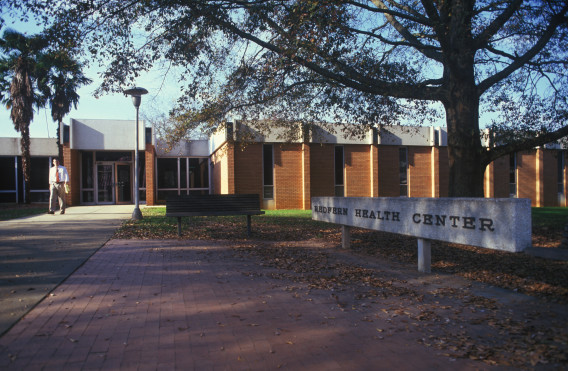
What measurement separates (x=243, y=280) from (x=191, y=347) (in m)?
2.34

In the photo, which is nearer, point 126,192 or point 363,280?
point 363,280

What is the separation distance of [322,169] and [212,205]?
13687mm

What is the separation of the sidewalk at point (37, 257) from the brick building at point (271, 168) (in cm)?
1112

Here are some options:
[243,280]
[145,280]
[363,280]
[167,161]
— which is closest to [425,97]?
[363,280]

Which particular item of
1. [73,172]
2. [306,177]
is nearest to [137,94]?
[306,177]

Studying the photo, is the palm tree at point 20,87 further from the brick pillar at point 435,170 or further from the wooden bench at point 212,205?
the brick pillar at point 435,170

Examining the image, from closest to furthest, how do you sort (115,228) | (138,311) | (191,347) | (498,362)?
(498,362), (191,347), (138,311), (115,228)

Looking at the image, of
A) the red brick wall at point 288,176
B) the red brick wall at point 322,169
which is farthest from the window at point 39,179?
the red brick wall at point 322,169

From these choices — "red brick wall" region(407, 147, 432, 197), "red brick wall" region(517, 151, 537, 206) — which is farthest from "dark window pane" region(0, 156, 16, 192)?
"red brick wall" region(517, 151, 537, 206)

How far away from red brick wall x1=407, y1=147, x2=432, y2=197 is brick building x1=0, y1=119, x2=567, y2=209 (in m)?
0.06

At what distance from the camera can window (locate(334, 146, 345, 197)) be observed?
78.0 ft

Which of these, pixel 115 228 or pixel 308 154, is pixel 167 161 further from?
pixel 115 228

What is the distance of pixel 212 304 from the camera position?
4.56 meters

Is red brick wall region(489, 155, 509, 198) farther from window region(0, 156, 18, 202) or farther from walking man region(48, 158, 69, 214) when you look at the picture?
window region(0, 156, 18, 202)
